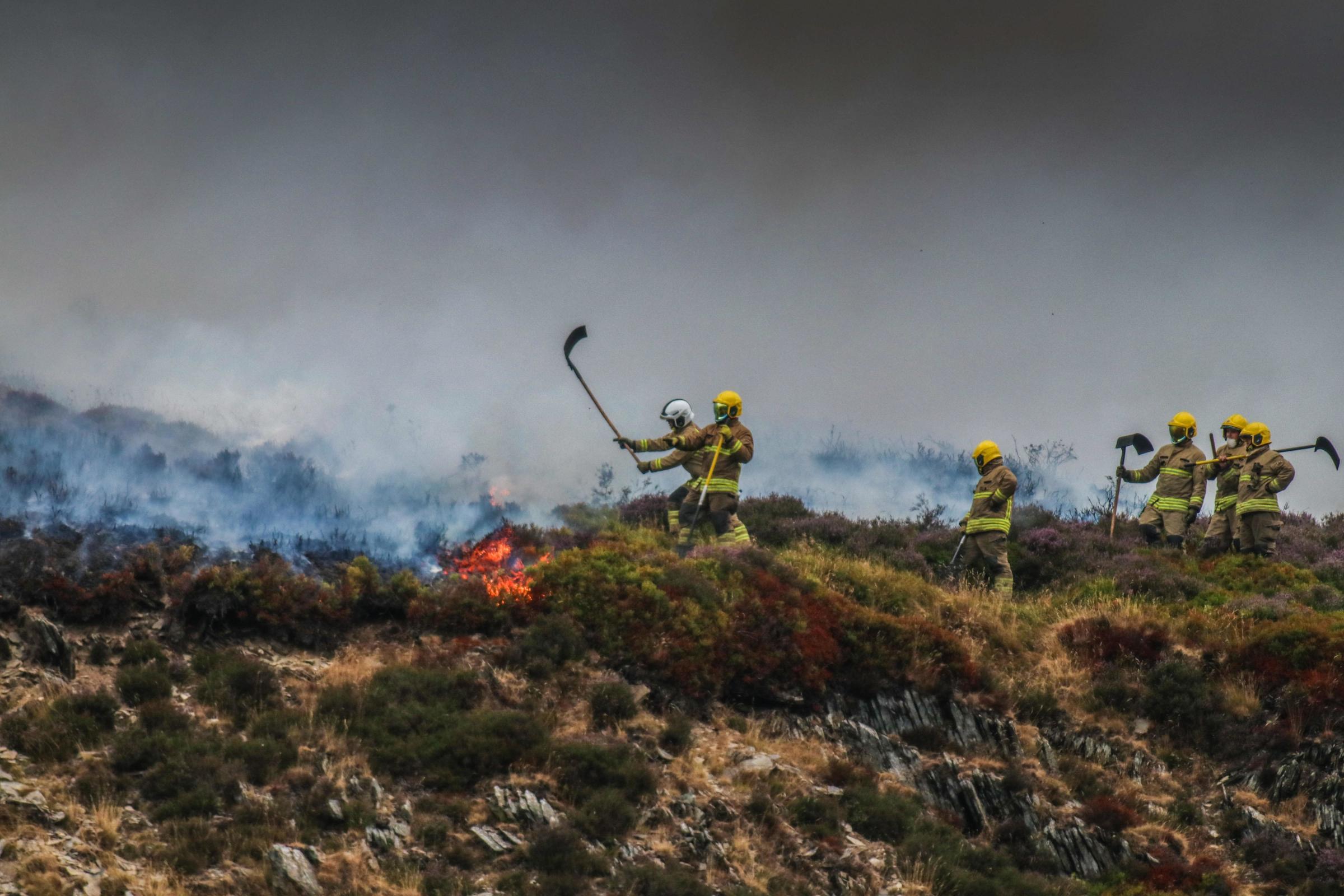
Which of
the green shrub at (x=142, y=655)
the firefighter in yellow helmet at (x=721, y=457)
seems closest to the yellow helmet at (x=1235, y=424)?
the firefighter in yellow helmet at (x=721, y=457)

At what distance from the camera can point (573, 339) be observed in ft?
73.3

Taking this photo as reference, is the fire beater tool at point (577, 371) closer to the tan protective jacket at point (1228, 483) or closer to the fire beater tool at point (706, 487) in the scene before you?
the fire beater tool at point (706, 487)

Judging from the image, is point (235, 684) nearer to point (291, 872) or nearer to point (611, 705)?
point (291, 872)

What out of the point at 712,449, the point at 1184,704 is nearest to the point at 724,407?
the point at 712,449

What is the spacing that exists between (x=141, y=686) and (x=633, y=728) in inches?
225

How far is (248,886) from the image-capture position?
11.3m

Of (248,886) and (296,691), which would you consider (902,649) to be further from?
(248,886)

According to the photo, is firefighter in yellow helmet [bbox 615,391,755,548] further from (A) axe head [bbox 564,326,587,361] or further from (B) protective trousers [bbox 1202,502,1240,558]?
(B) protective trousers [bbox 1202,502,1240,558]

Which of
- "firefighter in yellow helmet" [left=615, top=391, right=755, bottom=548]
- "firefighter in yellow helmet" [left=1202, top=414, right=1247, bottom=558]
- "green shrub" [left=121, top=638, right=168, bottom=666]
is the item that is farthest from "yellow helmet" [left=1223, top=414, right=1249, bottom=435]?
"green shrub" [left=121, top=638, right=168, bottom=666]

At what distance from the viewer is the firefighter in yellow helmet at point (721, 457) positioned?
2150 cm

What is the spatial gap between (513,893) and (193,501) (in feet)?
29.7

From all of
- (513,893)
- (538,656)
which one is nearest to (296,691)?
(538,656)

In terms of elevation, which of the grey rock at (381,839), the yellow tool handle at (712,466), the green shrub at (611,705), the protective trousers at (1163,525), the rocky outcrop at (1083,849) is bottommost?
the rocky outcrop at (1083,849)

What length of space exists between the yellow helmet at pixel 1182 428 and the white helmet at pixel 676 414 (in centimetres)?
1054
